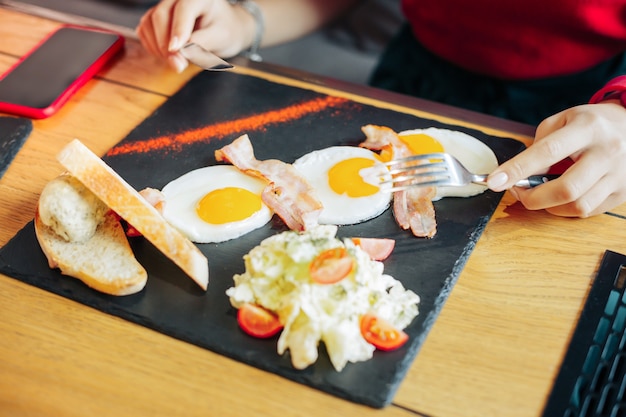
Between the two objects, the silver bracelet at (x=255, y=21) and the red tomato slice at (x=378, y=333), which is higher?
the red tomato slice at (x=378, y=333)

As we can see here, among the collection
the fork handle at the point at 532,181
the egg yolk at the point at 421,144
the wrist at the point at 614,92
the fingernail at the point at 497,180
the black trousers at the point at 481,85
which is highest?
the wrist at the point at 614,92

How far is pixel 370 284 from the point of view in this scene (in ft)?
4.71

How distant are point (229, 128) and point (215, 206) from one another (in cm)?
45

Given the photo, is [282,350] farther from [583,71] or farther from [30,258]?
[583,71]

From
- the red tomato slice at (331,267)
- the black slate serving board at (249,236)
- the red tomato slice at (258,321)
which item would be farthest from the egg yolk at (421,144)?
the red tomato slice at (258,321)

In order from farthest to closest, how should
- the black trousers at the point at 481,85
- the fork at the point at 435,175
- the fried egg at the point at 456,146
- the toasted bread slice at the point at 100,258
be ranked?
the black trousers at the point at 481,85
the fried egg at the point at 456,146
the fork at the point at 435,175
the toasted bread slice at the point at 100,258

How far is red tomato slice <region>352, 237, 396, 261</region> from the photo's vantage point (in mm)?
1639

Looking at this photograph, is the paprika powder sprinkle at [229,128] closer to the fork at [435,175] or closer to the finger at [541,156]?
the fork at [435,175]

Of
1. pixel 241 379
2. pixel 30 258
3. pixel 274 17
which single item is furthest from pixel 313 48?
pixel 241 379

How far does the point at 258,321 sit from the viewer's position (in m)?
1.43

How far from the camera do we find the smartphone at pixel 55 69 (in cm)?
216

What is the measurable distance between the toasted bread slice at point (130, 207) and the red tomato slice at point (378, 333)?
15.6 inches

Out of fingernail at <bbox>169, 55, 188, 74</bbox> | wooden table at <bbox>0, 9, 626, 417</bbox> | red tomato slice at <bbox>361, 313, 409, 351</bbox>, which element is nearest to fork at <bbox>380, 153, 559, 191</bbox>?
wooden table at <bbox>0, 9, 626, 417</bbox>

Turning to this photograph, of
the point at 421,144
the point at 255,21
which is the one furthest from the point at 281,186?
the point at 255,21
